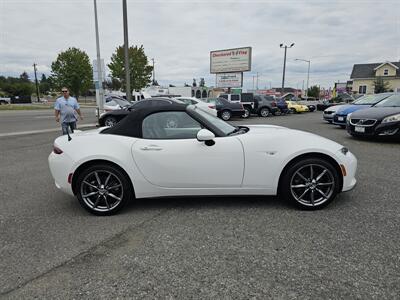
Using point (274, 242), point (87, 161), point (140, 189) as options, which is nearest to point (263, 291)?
point (274, 242)

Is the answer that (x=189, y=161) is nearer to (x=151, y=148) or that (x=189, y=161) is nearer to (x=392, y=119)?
(x=151, y=148)

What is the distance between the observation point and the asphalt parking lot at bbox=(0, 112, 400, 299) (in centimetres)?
216

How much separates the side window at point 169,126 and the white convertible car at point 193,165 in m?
0.01

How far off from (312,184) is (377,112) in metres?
6.12

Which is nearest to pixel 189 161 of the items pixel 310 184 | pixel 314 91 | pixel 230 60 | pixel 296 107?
pixel 310 184

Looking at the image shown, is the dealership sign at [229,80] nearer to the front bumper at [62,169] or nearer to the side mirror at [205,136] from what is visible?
the side mirror at [205,136]

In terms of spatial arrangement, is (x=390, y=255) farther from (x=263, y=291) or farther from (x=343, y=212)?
(x=263, y=291)

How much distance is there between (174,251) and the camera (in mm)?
2666

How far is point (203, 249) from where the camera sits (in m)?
2.68

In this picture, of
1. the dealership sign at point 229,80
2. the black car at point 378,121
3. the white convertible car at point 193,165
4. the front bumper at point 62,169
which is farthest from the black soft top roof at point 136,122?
the dealership sign at point 229,80

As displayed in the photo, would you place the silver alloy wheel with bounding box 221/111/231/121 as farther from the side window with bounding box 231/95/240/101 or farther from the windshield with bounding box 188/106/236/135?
the windshield with bounding box 188/106/236/135

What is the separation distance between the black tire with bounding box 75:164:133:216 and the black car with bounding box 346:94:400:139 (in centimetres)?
732

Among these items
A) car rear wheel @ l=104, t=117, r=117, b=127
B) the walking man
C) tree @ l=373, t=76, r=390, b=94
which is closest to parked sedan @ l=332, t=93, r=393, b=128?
car rear wheel @ l=104, t=117, r=117, b=127

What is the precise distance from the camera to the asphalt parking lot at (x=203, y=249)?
2158mm
